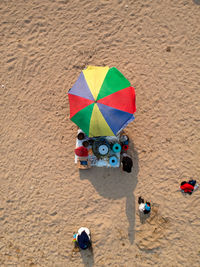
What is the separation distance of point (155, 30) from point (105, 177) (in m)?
4.57

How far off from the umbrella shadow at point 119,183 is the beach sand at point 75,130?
3cm

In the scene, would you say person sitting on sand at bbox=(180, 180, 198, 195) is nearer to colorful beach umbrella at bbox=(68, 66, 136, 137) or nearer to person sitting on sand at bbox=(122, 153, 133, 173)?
person sitting on sand at bbox=(122, 153, 133, 173)

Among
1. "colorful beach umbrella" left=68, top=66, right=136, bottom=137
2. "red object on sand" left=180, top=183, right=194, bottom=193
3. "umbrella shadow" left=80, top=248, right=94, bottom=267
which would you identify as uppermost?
"colorful beach umbrella" left=68, top=66, right=136, bottom=137

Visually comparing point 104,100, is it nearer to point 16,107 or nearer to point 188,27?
point 16,107

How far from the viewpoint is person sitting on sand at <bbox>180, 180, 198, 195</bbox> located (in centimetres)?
584

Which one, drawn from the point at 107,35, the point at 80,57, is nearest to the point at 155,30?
the point at 107,35

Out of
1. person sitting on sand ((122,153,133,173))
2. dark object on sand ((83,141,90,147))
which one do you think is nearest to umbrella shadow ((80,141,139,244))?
person sitting on sand ((122,153,133,173))

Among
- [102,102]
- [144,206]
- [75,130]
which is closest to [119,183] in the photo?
[144,206]

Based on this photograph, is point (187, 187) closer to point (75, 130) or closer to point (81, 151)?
point (81, 151)

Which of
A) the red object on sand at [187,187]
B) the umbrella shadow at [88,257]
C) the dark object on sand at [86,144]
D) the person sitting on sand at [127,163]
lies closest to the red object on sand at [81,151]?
the dark object on sand at [86,144]

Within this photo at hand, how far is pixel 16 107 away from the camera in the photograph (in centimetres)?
644

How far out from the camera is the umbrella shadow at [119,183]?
6.03m

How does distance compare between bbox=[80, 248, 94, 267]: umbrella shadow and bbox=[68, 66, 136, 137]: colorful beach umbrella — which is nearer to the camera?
bbox=[68, 66, 136, 137]: colorful beach umbrella

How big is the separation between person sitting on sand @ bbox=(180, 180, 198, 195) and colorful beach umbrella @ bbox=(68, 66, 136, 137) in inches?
101
